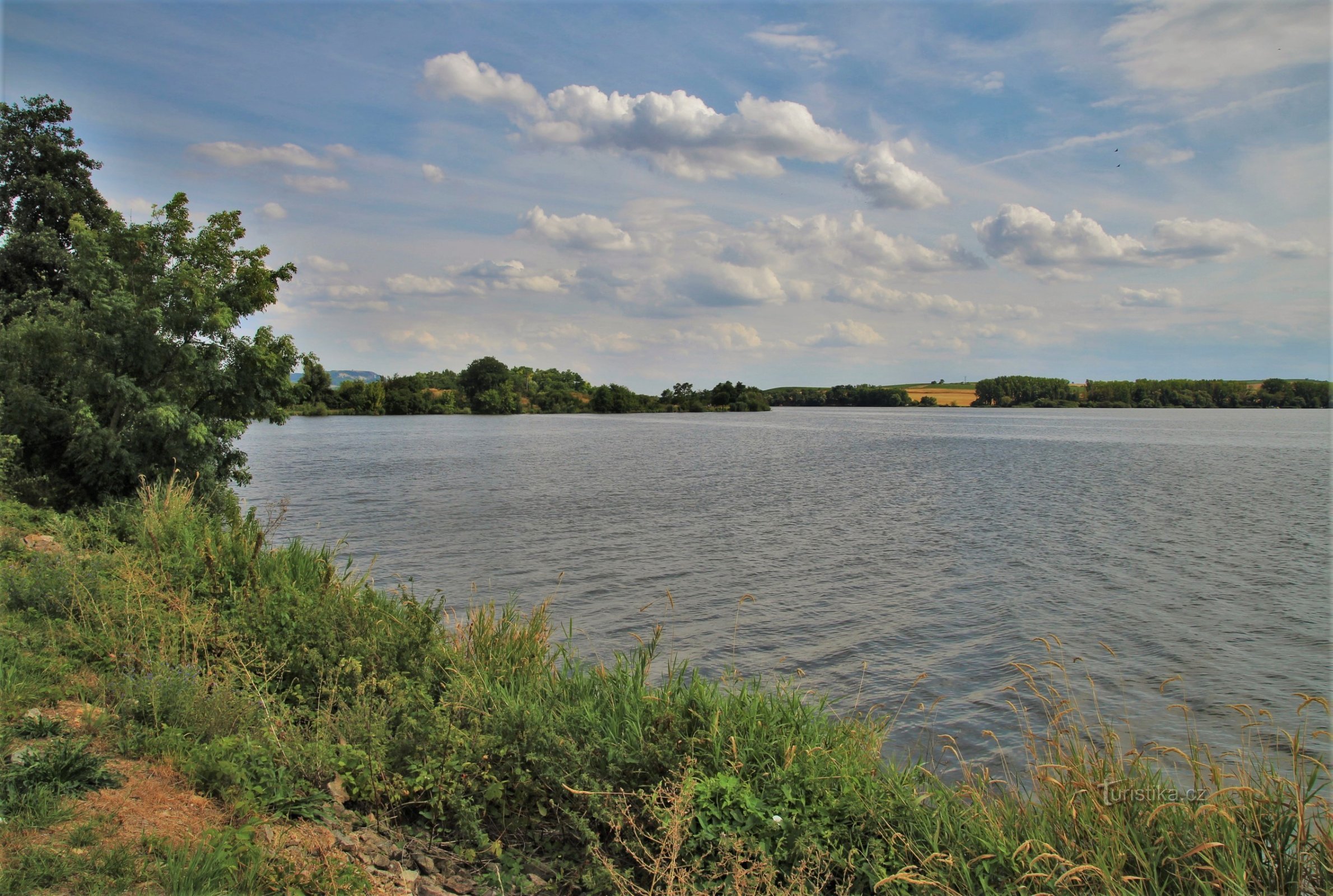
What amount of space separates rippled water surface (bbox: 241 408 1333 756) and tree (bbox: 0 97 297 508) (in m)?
5.10

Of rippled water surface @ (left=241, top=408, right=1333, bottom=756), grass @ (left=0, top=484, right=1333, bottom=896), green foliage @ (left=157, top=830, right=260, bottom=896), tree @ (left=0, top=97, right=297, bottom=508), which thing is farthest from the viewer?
tree @ (left=0, top=97, right=297, bottom=508)

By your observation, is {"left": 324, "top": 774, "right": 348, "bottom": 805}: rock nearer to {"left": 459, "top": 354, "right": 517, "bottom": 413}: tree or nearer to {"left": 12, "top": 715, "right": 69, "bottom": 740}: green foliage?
{"left": 12, "top": 715, "right": 69, "bottom": 740}: green foliage

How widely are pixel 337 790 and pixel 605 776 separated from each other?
196 centimetres

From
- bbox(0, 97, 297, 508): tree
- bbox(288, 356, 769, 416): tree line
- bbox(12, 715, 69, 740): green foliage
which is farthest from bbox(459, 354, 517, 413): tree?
bbox(12, 715, 69, 740): green foliage

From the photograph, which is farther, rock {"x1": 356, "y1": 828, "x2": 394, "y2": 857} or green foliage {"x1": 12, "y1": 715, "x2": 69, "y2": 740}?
A: green foliage {"x1": 12, "y1": 715, "x2": 69, "y2": 740}

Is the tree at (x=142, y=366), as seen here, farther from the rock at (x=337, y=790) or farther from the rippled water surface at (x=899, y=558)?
the rock at (x=337, y=790)

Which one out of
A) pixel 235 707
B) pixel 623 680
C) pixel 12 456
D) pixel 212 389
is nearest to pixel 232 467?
pixel 212 389

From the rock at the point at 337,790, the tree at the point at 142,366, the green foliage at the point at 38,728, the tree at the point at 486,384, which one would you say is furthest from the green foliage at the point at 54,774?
the tree at the point at 486,384

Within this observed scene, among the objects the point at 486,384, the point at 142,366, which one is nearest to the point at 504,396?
the point at 486,384

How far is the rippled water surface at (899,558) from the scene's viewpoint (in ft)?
38.2

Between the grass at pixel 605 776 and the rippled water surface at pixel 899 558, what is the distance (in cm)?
361

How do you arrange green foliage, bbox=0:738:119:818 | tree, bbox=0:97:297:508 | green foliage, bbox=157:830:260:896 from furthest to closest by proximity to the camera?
1. tree, bbox=0:97:297:508
2. green foliage, bbox=0:738:119:818
3. green foliage, bbox=157:830:260:896

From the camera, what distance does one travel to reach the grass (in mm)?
4617

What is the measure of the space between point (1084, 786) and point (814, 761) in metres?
1.85
